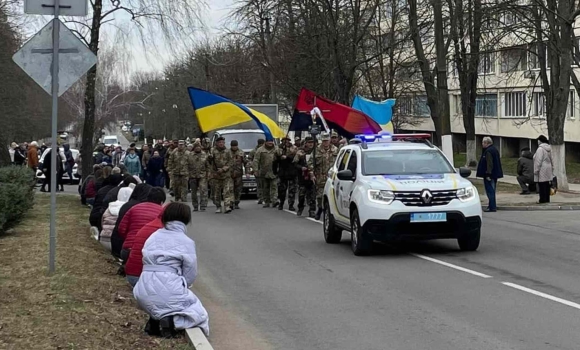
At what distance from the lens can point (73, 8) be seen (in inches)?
403

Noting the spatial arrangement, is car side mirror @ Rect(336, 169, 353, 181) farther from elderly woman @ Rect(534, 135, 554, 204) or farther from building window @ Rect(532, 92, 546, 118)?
building window @ Rect(532, 92, 546, 118)

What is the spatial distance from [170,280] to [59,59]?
3724mm

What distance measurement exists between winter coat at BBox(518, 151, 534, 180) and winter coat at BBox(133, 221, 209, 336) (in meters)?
20.6

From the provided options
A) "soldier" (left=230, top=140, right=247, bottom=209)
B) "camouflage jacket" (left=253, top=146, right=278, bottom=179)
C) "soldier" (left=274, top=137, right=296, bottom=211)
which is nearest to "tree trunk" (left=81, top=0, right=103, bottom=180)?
"soldier" (left=230, top=140, right=247, bottom=209)

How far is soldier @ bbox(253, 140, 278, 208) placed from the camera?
24.5 meters

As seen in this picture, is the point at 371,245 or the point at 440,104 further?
the point at 440,104

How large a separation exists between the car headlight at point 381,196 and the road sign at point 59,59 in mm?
4853

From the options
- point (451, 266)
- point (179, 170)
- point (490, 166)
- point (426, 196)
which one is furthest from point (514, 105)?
point (451, 266)

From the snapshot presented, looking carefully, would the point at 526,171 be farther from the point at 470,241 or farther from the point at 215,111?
the point at 470,241

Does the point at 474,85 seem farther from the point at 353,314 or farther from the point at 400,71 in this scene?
the point at 353,314

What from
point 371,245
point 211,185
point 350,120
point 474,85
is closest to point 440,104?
point 350,120

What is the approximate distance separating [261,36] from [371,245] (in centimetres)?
2838

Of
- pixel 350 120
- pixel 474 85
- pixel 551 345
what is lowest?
pixel 551 345

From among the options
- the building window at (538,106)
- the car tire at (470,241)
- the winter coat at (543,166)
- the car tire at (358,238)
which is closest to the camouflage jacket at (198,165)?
the winter coat at (543,166)
